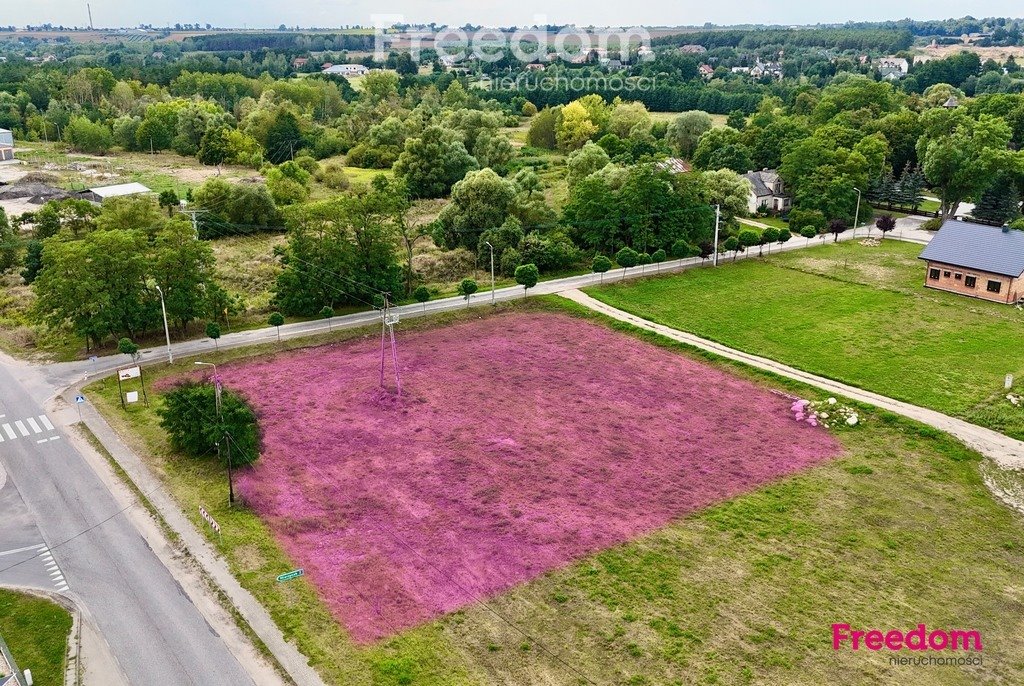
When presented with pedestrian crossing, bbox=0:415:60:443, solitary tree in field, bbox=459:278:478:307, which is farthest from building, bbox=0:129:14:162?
pedestrian crossing, bbox=0:415:60:443

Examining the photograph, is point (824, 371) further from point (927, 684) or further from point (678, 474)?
point (927, 684)

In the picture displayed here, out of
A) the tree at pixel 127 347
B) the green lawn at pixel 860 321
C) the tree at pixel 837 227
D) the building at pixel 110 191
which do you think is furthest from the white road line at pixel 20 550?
the tree at pixel 837 227

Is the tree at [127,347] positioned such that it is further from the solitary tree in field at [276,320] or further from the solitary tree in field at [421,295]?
the solitary tree in field at [421,295]

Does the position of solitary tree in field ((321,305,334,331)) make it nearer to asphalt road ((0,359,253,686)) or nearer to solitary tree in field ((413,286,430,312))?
solitary tree in field ((413,286,430,312))

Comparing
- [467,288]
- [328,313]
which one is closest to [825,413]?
[467,288]

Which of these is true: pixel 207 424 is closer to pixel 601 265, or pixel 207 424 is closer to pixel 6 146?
pixel 601 265

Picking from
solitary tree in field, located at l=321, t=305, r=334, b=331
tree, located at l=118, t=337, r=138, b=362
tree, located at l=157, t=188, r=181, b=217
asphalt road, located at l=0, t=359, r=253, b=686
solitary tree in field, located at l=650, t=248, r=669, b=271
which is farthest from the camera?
tree, located at l=157, t=188, r=181, b=217
